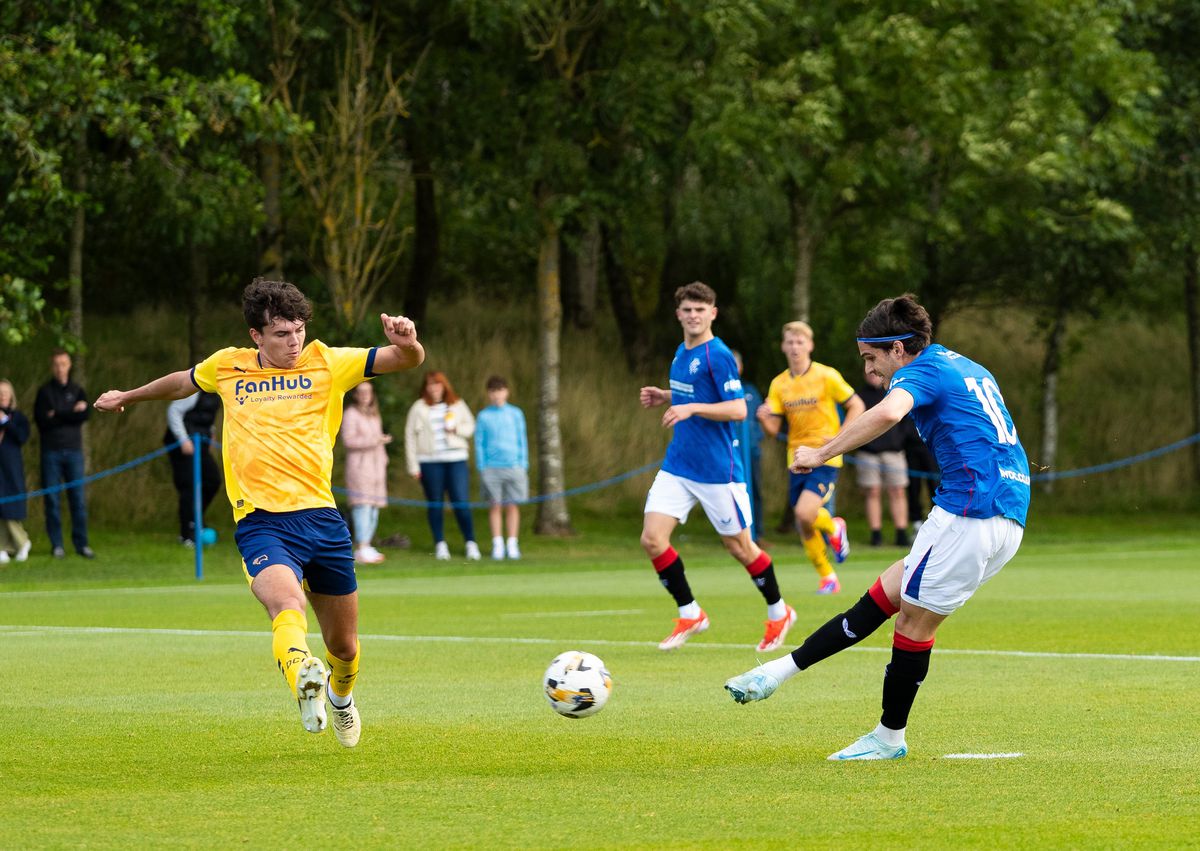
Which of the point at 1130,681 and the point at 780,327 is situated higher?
the point at 780,327

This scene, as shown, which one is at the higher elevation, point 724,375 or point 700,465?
point 724,375

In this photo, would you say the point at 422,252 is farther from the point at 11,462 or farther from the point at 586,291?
the point at 11,462

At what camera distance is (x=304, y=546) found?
8266 millimetres

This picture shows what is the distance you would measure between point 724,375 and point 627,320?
22.9m

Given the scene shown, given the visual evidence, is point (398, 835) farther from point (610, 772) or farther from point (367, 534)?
point (367, 534)

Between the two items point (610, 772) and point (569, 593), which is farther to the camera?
point (569, 593)

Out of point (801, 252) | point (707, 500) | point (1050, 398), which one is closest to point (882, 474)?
point (801, 252)

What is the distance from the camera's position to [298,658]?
7605 millimetres

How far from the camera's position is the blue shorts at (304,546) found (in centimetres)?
816

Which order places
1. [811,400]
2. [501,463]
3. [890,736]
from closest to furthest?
[890,736], [811,400], [501,463]

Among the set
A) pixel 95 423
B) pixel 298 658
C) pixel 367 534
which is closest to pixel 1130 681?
pixel 298 658

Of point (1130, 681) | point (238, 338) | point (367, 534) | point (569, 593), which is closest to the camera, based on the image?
point (1130, 681)

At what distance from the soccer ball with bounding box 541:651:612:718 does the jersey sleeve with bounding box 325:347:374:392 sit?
5.19ft

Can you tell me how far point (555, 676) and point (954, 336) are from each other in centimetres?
3261
